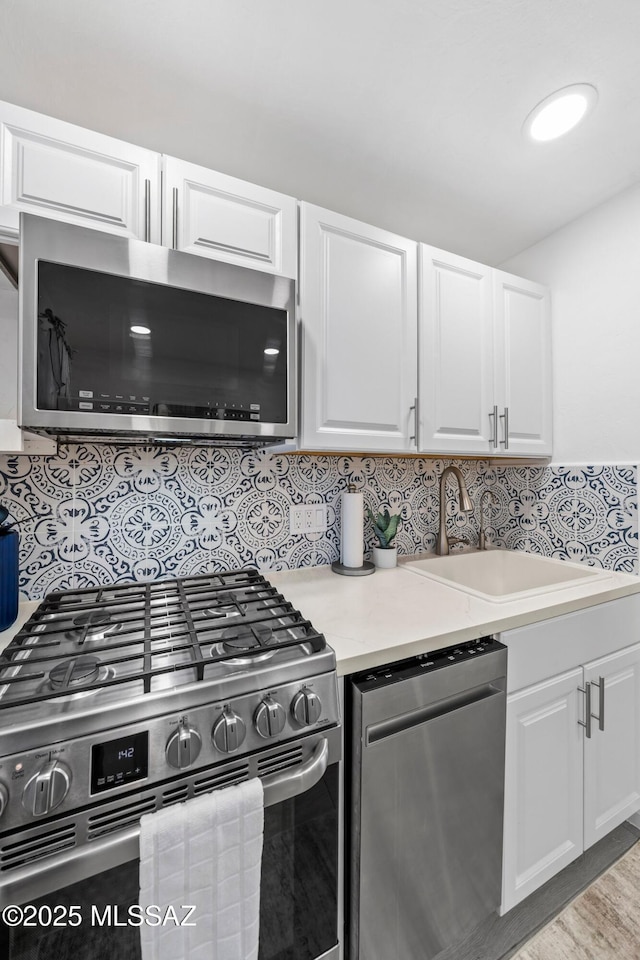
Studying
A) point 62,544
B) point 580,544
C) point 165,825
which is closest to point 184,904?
point 165,825

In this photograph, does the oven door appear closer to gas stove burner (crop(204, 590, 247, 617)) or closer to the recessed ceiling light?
gas stove burner (crop(204, 590, 247, 617))

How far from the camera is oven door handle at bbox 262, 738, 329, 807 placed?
2.52ft

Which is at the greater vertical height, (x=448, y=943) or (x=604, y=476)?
(x=604, y=476)

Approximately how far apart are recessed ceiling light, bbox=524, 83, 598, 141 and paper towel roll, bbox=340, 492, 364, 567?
1288 mm

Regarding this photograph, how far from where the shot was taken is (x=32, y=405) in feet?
2.82

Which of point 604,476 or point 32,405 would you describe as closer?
point 32,405

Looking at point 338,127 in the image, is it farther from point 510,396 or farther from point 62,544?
point 62,544

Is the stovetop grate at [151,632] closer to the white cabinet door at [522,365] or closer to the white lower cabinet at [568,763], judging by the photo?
the white lower cabinet at [568,763]

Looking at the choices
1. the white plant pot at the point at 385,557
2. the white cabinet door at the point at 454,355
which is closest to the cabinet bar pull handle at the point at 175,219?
the white cabinet door at the point at 454,355

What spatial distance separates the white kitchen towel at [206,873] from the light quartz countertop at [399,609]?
12.6 inches

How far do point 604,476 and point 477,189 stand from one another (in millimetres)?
1206

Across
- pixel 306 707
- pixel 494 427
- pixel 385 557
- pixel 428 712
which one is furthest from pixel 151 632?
pixel 494 427

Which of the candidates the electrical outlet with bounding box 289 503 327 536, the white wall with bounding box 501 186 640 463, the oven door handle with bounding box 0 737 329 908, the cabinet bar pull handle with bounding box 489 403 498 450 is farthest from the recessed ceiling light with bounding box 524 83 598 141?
the oven door handle with bounding box 0 737 329 908

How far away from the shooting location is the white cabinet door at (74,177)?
0.94m
